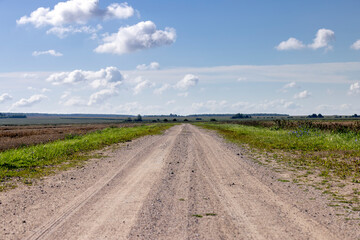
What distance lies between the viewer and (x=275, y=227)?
6289mm

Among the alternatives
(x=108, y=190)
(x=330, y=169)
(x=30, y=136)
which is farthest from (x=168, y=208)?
(x=30, y=136)

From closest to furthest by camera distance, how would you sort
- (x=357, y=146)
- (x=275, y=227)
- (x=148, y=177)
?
(x=275, y=227) → (x=148, y=177) → (x=357, y=146)

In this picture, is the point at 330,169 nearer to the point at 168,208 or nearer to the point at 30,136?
the point at 168,208

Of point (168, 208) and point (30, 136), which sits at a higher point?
point (168, 208)

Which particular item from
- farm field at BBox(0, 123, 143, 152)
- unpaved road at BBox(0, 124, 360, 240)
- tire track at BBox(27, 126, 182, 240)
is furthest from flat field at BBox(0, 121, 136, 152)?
unpaved road at BBox(0, 124, 360, 240)

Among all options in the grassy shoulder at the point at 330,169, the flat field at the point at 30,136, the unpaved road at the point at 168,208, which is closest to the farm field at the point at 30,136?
the flat field at the point at 30,136

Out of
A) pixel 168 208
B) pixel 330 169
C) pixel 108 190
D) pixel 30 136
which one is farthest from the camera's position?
pixel 30 136

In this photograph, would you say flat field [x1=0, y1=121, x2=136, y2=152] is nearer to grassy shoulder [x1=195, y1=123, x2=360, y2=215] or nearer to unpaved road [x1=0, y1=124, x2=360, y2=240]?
unpaved road [x1=0, y1=124, x2=360, y2=240]

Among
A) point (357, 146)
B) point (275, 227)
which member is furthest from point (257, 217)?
point (357, 146)

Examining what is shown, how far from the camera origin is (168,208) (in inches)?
297

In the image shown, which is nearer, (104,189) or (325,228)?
(325,228)

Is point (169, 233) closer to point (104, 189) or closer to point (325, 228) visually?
point (325, 228)

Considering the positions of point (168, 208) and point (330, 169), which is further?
point (330, 169)

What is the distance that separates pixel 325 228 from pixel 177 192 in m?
4.19
